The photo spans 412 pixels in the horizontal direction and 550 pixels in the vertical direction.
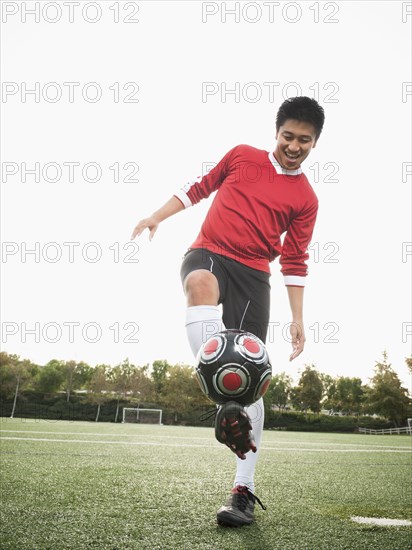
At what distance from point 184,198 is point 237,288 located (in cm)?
84

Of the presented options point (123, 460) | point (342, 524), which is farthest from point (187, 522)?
point (123, 460)

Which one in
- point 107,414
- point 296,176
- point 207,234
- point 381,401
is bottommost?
point 107,414

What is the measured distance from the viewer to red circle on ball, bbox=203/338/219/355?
2418mm

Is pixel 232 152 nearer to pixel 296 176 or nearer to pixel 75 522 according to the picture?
pixel 296 176

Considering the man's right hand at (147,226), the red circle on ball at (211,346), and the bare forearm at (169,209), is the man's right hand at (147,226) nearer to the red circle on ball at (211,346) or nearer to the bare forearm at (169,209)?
the bare forearm at (169,209)

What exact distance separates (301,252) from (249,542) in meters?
2.31

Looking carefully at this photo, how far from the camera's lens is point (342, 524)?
296 cm

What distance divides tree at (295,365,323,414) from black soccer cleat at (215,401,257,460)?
64.5m

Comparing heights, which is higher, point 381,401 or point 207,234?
point 207,234

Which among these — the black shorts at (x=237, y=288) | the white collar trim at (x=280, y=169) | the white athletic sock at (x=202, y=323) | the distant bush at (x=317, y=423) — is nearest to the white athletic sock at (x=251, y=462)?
the black shorts at (x=237, y=288)

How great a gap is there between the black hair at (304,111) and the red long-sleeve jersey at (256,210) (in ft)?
1.21

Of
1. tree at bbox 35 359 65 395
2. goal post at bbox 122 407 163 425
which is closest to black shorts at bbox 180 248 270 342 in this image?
goal post at bbox 122 407 163 425

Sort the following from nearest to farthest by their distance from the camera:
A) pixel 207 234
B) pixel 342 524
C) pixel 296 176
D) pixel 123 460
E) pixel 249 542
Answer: pixel 249 542 → pixel 342 524 → pixel 207 234 → pixel 296 176 → pixel 123 460

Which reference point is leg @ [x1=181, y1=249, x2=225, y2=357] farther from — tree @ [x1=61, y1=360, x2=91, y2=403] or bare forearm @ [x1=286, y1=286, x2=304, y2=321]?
tree @ [x1=61, y1=360, x2=91, y2=403]
